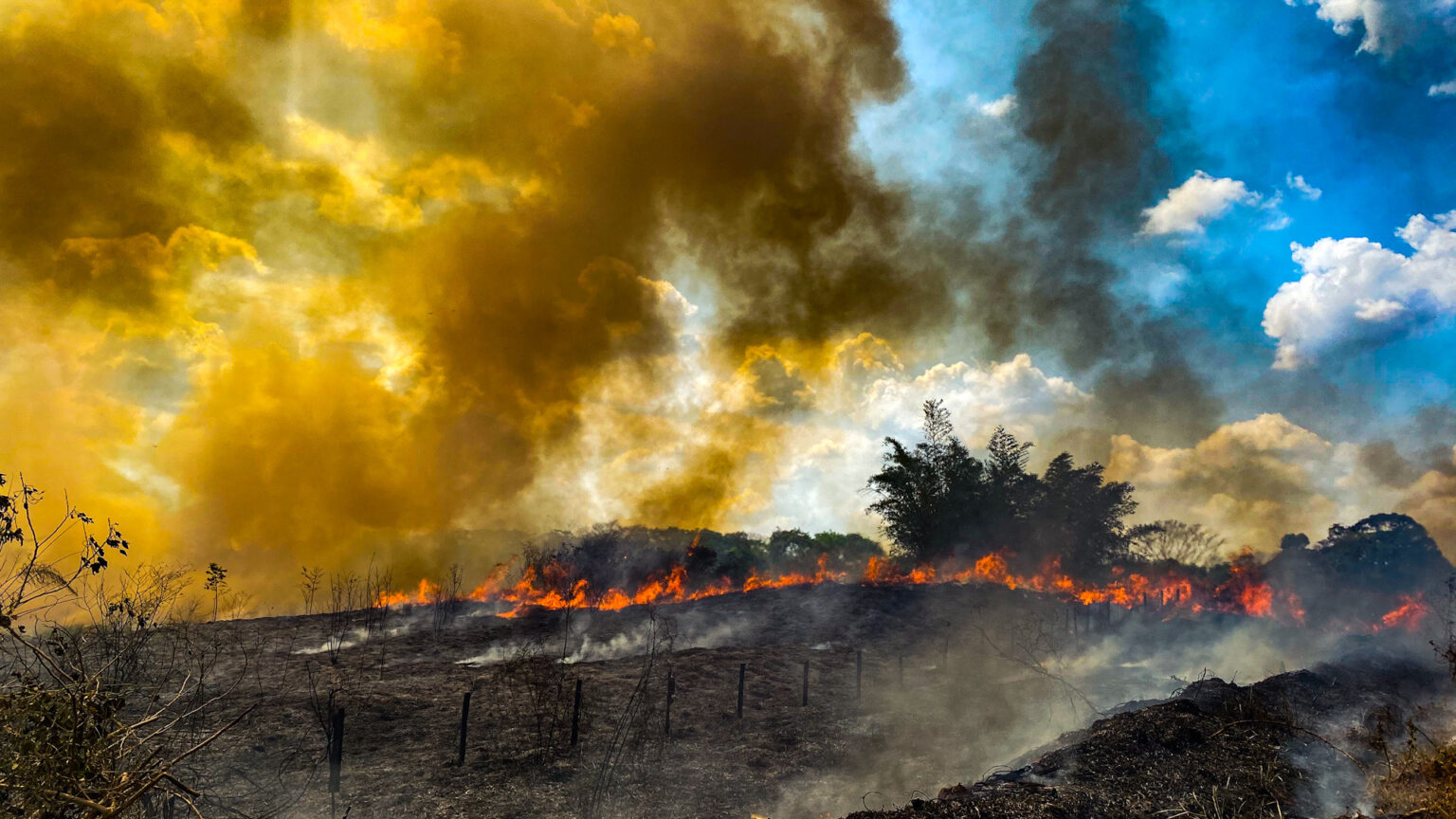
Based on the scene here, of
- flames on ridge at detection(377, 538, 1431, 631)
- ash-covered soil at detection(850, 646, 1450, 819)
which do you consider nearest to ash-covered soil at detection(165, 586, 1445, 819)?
ash-covered soil at detection(850, 646, 1450, 819)

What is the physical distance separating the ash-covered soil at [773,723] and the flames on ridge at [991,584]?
646 centimetres

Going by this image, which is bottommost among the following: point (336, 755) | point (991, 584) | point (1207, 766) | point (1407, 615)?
point (336, 755)

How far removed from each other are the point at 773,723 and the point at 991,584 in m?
24.9

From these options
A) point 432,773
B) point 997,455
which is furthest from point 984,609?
point 432,773

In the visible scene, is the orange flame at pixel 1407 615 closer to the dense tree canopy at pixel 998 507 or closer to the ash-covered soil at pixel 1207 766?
the dense tree canopy at pixel 998 507

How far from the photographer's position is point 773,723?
18.0 meters

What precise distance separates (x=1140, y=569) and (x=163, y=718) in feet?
182

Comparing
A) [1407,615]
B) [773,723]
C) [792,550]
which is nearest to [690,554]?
[792,550]

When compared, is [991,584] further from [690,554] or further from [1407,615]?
[1407,615]

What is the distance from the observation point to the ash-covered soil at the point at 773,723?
1203 centimetres

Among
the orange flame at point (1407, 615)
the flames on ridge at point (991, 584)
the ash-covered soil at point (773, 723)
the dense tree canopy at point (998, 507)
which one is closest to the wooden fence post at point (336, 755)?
the ash-covered soil at point (773, 723)

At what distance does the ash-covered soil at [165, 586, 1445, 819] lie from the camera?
12.0 metres

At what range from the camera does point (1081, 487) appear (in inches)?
1799

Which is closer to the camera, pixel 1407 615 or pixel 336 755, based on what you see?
pixel 336 755
